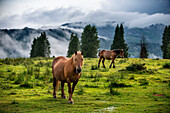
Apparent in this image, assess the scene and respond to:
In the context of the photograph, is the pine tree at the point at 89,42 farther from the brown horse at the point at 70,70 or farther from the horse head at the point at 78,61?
the horse head at the point at 78,61

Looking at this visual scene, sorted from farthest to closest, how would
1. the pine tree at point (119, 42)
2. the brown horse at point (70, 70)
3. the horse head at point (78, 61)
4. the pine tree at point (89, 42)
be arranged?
1. the pine tree at point (119, 42)
2. the pine tree at point (89, 42)
3. the brown horse at point (70, 70)
4. the horse head at point (78, 61)

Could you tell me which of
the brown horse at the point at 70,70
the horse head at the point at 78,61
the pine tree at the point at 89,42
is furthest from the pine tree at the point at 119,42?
the horse head at the point at 78,61

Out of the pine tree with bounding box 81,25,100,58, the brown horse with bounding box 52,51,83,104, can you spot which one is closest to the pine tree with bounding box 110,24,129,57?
the pine tree with bounding box 81,25,100,58

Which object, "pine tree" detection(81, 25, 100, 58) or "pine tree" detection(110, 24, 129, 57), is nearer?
"pine tree" detection(81, 25, 100, 58)

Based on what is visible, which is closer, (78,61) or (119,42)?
(78,61)

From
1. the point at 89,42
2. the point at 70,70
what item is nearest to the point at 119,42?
the point at 89,42

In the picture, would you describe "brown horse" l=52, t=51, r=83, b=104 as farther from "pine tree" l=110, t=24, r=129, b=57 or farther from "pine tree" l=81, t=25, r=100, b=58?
"pine tree" l=110, t=24, r=129, b=57

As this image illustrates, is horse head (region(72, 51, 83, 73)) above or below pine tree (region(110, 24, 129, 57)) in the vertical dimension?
below

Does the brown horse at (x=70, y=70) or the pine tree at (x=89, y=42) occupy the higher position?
the pine tree at (x=89, y=42)

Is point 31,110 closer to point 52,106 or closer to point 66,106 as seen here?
point 52,106

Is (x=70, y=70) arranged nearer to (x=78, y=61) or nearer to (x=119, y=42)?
(x=78, y=61)

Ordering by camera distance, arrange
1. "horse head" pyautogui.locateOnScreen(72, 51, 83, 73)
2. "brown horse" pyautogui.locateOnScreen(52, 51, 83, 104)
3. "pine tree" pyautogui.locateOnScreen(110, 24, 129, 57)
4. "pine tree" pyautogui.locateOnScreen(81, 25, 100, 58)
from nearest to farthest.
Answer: "horse head" pyautogui.locateOnScreen(72, 51, 83, 73)
"brown horse" pyautogui.locateOnScreen(52, 51, 83, 104)
"pine tree" pyautogui.locateOnScreen(81, 25, 100, 58)
"pine tree" pyautogui.locateOnScreen(110, 24, 129, 57)

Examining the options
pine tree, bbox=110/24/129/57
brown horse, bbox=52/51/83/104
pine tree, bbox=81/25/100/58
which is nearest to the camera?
brown horse, bbox=52/51/83/104

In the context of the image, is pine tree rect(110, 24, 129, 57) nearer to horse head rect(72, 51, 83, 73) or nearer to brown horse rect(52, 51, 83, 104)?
brown horse rect(52, 51, 83, 104)
